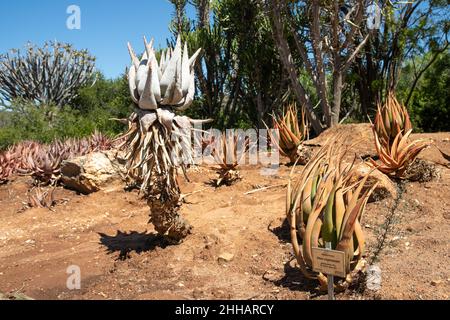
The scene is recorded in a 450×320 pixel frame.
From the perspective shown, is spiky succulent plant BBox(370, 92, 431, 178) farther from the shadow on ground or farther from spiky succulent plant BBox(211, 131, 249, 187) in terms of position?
the shadow on ground

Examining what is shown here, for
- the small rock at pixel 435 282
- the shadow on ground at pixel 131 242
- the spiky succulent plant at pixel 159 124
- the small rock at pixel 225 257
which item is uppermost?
the spiky succulent plant at pixel 159 124

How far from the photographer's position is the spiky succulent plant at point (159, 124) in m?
3.44

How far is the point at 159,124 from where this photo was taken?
352 centimetres

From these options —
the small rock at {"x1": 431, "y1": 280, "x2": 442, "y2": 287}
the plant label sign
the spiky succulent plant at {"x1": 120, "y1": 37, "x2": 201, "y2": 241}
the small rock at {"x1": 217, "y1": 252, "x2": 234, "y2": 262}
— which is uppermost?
the spiky succulent plant at {"x1": 120, "y1": 37, "x2": 201, "y2": 241}

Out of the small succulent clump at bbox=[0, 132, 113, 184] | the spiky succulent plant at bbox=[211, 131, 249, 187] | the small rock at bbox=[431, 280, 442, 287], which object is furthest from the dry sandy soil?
the small succulent clump at bbox=[0, 132, 113, 184]

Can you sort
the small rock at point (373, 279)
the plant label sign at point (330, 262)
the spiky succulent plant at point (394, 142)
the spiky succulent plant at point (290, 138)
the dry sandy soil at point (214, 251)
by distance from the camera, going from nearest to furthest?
the plant label sign at point (330, 262) < the small rock at point (373, 279) < the dry sandy soil at point (214, 251) < the spiky succulent plant at point (394, 142) < the spiky succulent plant at point (290, 138)

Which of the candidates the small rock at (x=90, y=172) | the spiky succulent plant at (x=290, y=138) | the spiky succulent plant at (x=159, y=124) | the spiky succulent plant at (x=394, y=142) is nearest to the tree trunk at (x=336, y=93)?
the spiky succulent plant at (x=290, y=138)

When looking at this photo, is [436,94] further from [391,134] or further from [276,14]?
[391,134]

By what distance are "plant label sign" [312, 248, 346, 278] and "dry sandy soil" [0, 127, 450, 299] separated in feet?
1.48

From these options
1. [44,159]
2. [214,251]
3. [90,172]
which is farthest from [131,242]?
[44,159]

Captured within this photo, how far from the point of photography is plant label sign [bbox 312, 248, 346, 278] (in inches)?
89.4

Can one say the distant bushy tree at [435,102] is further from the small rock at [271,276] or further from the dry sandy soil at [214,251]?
the small rock at [271,276]

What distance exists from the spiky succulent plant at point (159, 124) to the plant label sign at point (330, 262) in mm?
1553

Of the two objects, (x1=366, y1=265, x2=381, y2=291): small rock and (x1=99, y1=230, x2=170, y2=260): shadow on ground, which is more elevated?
(x1=366, y1=265, x2=381, y2=291): small rock
